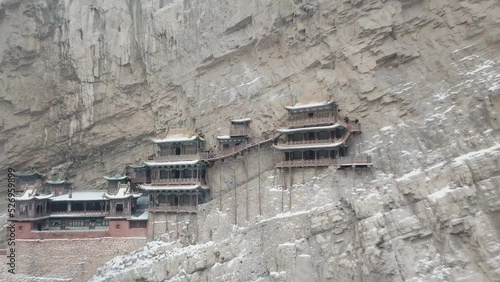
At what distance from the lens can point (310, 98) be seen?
3600 cm

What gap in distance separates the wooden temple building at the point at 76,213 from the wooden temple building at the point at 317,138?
1279cm

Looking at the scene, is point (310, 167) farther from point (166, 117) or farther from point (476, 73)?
point (166, 117)

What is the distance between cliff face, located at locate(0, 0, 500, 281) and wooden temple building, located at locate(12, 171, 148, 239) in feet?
15.7

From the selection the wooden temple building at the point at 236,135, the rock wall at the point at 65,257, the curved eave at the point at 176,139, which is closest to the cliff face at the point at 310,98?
the wooden temple building at the point at 236,135

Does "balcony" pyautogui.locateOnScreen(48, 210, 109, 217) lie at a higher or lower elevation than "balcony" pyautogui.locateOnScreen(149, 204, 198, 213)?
lower

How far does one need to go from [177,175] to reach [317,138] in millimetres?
12022

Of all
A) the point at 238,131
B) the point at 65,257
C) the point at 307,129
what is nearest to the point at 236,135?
the point at 238,131

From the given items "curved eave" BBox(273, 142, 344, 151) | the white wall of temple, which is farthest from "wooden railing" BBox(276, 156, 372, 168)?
"curved eave" BBox(273, 142, 344, 151)

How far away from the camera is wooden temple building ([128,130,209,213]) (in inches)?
1441

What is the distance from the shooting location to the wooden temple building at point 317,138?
107 ft

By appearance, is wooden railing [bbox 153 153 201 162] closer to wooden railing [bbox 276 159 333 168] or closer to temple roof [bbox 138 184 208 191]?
temple roof [bbox 138 184 208 191]

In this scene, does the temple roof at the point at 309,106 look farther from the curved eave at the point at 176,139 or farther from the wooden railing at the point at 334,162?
the curved eave at the point at 176,139

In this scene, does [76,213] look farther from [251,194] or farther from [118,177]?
[251,194]

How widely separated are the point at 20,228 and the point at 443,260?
104 feet
